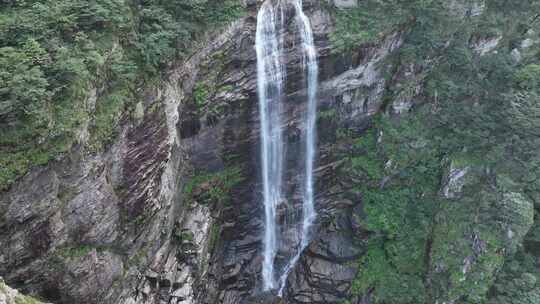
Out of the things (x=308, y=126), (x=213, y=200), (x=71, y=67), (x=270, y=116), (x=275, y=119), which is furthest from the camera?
(x=308, y=126)

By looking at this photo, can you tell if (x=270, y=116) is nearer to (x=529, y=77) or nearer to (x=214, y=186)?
(x=214, y=186)

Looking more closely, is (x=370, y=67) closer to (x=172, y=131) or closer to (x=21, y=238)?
(x=172, y=131)

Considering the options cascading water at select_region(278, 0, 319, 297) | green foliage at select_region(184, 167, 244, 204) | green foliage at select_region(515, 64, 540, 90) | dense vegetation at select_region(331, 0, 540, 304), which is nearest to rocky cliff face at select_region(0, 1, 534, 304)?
green foliage at select_region(184, 167, 244, 204)

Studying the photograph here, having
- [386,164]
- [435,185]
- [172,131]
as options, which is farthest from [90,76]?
[435,185]

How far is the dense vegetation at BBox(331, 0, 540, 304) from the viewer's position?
718 inches

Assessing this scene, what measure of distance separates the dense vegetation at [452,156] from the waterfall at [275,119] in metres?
1.97

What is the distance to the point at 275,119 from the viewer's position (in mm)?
19266

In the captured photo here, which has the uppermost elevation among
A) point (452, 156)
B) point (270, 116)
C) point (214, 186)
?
point (270, 116)

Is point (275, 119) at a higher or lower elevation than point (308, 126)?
higher

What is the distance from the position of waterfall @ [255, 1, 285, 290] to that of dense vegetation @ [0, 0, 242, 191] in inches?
161

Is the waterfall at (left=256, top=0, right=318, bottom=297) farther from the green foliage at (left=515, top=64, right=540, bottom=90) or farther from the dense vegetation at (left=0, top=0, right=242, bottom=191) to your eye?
the green foliage at (left=515, top=64, right=540, bottom=90)

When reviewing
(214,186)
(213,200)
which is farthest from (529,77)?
(213,200)

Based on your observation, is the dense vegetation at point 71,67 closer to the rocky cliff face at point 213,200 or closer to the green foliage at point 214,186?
the rocky cliff face at point 213,200

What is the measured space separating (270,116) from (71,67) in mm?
9812
